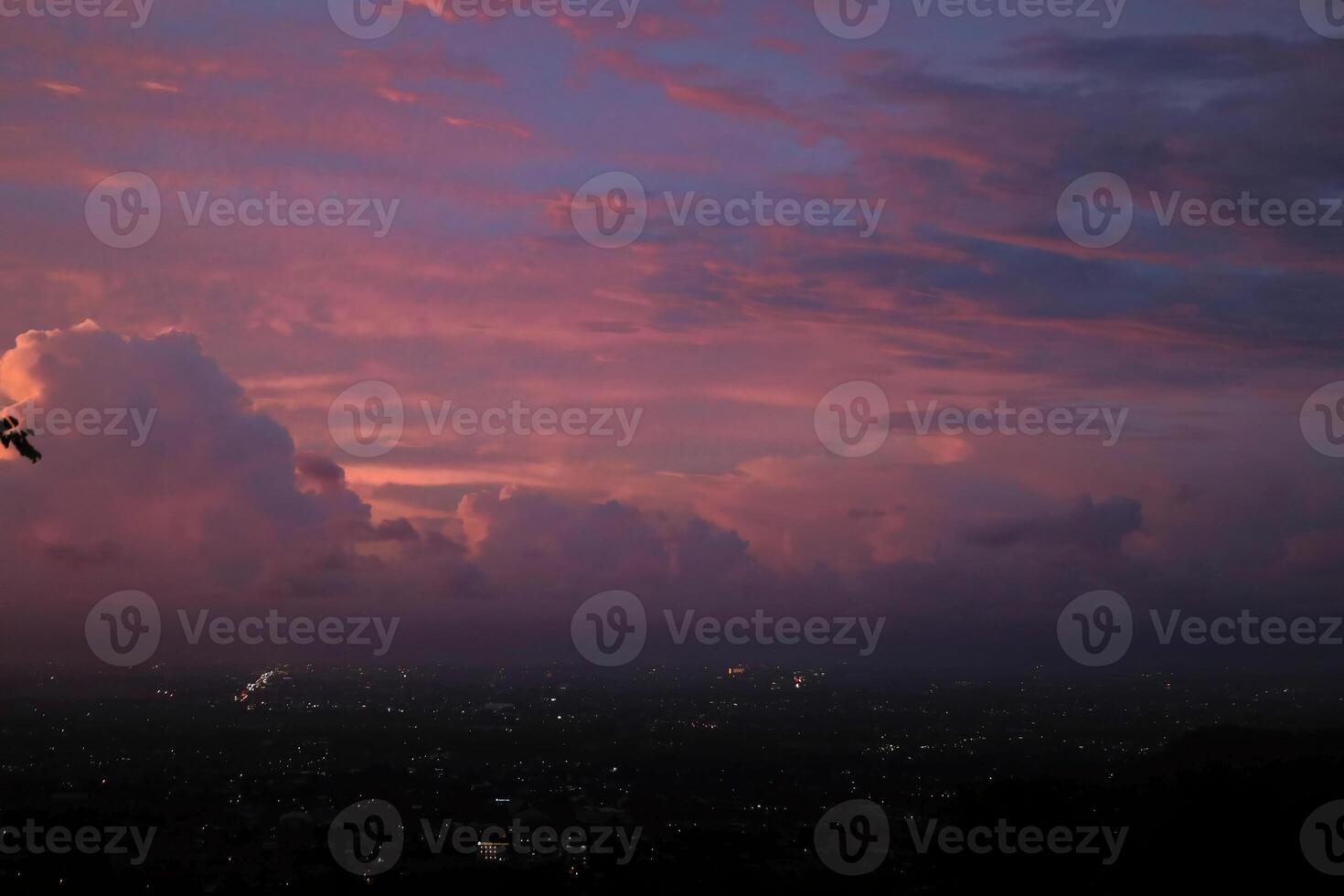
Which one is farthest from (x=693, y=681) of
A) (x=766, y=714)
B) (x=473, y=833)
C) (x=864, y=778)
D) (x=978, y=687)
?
(x=473, y=833)

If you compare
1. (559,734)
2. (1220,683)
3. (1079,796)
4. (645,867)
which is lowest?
(645,867)

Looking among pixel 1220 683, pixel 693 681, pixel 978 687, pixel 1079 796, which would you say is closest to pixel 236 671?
pixel 693 681

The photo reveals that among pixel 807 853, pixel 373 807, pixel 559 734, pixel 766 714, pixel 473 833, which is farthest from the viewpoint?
pixel 766 714

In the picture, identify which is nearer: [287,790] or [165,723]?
[287,790]

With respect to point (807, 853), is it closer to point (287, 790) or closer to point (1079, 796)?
point (1079, 796)

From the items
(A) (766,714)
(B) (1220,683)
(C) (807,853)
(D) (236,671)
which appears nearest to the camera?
(C) (807,853)

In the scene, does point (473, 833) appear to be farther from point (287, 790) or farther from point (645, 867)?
point (287, 790)

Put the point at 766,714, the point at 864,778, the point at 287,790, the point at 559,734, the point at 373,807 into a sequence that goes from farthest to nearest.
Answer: the point at 766,714
the point at 559,734
the point at 864,778
the point at 287,790
the point at 373,807

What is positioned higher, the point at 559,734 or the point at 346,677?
the point at 346,677

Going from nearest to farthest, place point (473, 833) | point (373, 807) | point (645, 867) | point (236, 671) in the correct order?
point (645, 867) → point (473, 833) → point (373, 807) → point (236, 671)
